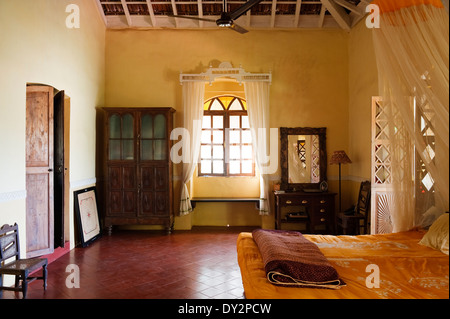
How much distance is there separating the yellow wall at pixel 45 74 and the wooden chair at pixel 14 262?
0.15m

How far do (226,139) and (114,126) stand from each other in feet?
7.24

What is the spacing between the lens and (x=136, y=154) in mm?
6105

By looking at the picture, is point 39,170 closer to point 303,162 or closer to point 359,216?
point 303,162

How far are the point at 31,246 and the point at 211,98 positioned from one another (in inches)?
163

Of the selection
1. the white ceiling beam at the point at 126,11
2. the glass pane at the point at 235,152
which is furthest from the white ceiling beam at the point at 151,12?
the glass pane at the point at 235,152

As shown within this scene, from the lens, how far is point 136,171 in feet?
20.0

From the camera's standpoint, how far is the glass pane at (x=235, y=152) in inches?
284

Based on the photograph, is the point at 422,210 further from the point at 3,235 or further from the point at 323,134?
the point at 3,235

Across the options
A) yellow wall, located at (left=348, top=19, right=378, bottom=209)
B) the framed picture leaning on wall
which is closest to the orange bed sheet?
yellow wall, located at (left=348, top=19, right=378, bottom=209)

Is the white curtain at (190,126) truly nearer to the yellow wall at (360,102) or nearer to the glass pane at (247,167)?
the glass pane at (247,167)

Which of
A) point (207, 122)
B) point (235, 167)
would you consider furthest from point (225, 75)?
point (235, 167)

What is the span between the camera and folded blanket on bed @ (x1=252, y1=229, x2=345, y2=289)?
2.24 meters

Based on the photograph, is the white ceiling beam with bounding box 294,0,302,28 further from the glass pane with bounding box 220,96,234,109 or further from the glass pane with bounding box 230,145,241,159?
the glass pane with bounding box 230,145,241,159
